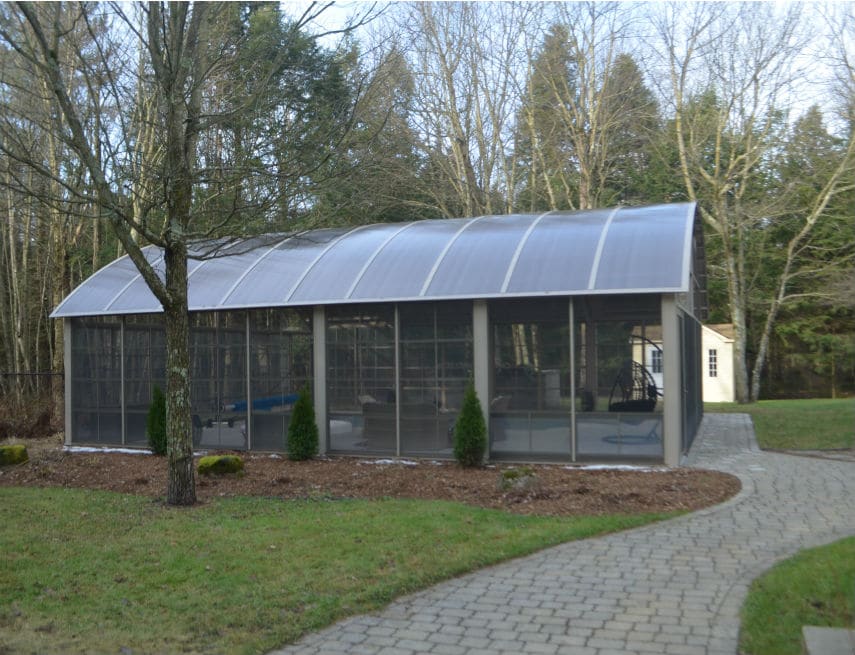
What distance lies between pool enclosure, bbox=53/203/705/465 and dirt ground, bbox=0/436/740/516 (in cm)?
66

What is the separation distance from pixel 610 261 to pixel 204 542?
7079mm

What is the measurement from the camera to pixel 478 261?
12.7 m

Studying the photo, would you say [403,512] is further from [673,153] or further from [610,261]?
[673,153]

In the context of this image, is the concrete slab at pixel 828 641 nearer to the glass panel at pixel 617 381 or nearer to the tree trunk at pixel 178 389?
the tree trunk at pixel 178 389

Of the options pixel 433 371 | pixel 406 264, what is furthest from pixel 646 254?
pixel 406 264

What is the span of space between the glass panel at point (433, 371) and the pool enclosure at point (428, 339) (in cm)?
2

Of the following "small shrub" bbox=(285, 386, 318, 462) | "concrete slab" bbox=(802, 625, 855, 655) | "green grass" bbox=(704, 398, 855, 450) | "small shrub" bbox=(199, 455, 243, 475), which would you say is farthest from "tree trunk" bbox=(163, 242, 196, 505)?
"green grass" bbox=(704, 398, 855, 450)

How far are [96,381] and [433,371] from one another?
7.00 metres

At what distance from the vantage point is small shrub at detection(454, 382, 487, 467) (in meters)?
11.7

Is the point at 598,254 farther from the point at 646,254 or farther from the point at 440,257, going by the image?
the point at 440,257

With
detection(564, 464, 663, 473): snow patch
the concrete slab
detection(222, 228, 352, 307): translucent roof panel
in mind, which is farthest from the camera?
detection(222, 228, 352, 307): translucent roof panel

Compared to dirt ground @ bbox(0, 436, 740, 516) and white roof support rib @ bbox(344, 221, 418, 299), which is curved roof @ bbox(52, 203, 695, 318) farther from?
dirt ground @ bbox(0, 436, 740, 516)

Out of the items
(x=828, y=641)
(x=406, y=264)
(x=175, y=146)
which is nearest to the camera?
(x=828, y=641)

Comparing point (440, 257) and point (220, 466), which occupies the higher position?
point (440, 257)
